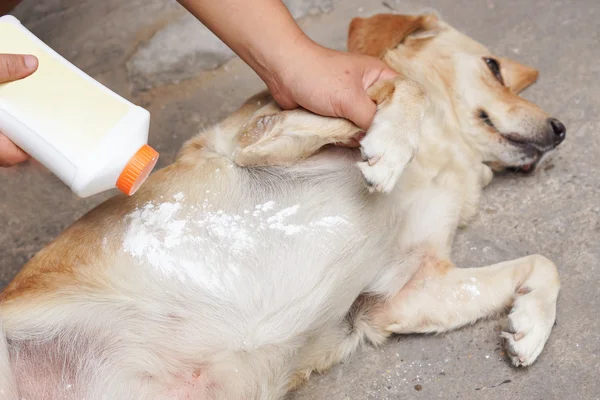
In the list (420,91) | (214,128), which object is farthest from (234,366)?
(420,91)

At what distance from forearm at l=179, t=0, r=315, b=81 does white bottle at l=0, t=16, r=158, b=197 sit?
71 cm

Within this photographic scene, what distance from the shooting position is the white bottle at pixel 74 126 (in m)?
1.86

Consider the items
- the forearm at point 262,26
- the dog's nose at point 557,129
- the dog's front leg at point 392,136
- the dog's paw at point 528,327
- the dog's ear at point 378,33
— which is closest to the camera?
the dog's front leg at point 392,136

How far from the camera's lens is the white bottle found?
6.09 ft

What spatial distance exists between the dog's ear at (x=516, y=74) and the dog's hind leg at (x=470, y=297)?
3.37ft

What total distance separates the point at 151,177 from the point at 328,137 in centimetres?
68

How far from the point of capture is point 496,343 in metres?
2.49

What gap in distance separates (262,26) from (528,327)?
1.50m

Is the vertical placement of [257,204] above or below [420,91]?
below

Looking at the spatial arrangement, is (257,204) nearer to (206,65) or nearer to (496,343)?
(496,343)

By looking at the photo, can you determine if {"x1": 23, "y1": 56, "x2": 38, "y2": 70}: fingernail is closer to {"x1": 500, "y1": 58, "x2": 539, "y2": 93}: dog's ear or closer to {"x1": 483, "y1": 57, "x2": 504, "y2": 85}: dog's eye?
{"x1": 483, "y1": 57, "x2": 504, "y2": 85}: dog's eye

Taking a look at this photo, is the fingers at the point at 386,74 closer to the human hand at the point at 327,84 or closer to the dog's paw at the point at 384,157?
the human hand at the point at 327,84

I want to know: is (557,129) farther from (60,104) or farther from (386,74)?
(60,104)

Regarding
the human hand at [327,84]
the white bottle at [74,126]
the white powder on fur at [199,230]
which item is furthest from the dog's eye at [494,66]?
the white bottle at [74,126]
